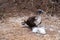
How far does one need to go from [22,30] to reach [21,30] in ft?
0.08

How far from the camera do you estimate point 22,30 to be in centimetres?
520

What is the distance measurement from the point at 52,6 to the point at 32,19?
158 centimetres

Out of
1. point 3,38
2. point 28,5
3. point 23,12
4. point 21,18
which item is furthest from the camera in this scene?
point 28,5

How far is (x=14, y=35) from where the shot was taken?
195 inches

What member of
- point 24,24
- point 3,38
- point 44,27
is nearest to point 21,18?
point 24,24

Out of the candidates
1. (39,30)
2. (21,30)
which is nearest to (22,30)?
(21,30)

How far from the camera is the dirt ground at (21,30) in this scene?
4.90m

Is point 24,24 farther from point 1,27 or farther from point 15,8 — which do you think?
point 15,8

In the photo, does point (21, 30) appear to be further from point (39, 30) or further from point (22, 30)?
point (39, 30)

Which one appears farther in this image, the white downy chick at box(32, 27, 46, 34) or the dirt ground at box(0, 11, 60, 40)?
the white downy chick at box(32, 27, 46, 34)

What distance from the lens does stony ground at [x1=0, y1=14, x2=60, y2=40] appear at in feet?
16.1

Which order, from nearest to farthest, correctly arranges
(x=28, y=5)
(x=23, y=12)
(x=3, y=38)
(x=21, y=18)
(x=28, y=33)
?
(x=3, y=38) < (x=28, y=33) < (x=21, y=18) < (x=23, y=12) < (x=28, y=5)

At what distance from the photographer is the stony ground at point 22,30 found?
490cm

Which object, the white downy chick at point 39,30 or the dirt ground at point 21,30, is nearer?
the dirt ground at point 21,30
